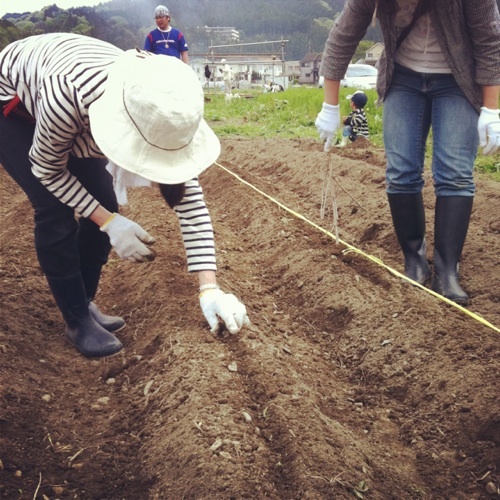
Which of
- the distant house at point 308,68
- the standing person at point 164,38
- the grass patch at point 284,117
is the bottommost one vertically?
the distant house at point 308,68

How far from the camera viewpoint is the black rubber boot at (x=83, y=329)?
2.52 m

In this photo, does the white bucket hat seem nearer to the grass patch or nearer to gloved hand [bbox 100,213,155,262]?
gloved hand [bbox 100,213,155,262]

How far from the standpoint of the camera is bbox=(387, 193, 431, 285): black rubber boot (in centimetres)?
301

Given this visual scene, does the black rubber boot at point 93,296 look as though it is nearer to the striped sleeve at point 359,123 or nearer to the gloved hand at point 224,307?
the gloved hand at point 224,307

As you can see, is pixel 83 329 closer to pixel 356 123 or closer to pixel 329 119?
pixel 329 119

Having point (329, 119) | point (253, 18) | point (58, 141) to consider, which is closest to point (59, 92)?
point (58, 141)

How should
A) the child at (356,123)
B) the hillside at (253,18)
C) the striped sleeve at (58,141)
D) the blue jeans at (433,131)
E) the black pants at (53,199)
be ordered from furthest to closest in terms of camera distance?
1. the hillside at (253,18)
2. the child at (356,123)
3. the blue jeans at (433,131)
4. the black pants at (53,199)
5. the striped sleeve at (58,141)

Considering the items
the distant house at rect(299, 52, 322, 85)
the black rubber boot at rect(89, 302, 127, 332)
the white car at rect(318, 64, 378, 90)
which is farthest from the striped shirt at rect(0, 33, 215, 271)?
the distant house at rect(299, 52, 322, 85)

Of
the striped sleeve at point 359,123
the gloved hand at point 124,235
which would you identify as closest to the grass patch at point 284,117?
Answer: the striped sleeve at point 359,123

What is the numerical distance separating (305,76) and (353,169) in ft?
195

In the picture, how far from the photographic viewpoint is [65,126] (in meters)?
1.93

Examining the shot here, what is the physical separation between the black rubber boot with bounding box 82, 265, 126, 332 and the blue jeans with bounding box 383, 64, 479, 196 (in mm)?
1390

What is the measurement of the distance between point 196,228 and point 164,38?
7.29 meters

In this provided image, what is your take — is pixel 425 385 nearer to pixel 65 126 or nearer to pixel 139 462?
pixel 139 462
